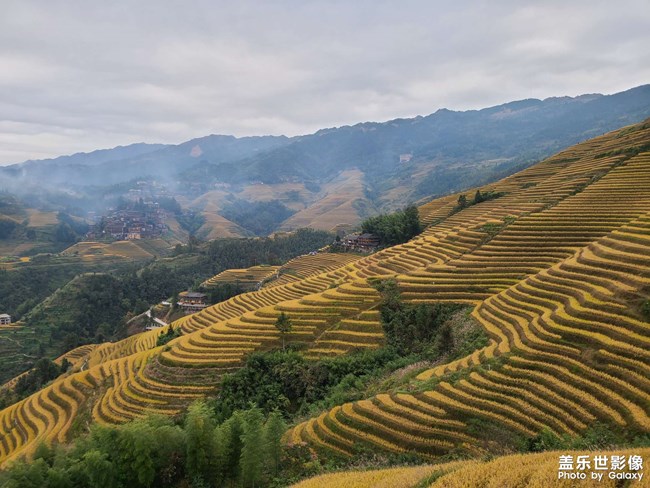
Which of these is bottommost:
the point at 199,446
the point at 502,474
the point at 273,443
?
the point at 273,443

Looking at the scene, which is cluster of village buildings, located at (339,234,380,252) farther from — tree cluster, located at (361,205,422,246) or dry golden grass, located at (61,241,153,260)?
dry golden grass, located at (61,241,153,260)

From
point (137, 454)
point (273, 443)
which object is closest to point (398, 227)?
point (273, 443)

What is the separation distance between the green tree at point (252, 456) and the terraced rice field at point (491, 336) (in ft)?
8.33

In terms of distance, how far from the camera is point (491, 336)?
21188mm

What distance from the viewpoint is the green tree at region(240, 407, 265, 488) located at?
46.5 ft

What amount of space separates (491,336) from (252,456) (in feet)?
43.4

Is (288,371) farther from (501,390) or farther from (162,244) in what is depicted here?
(162,244)

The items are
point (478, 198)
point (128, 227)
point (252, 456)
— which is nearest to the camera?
point (252, 456)

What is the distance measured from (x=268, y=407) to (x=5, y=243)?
155 metres

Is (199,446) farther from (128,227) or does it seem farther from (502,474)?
(128,227)

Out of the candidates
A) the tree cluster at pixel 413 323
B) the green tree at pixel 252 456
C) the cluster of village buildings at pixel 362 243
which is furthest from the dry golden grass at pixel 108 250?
the green tree at pixel 252 456

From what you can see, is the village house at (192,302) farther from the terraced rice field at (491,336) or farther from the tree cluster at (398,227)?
the tree cluster at (398,227)

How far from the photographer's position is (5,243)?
454ft

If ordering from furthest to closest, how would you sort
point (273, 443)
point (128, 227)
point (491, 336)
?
1. point (128, 227)
2. point (491, 336)
3. point (273, 443)
